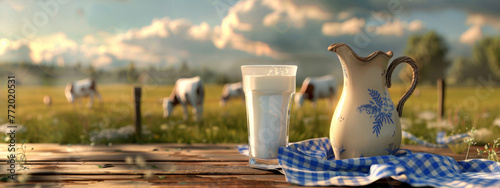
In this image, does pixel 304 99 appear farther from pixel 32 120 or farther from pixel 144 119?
pixel 32 120

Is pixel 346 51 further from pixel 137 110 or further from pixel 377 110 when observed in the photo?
pixel 137 110

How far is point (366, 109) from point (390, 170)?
0.22 meters

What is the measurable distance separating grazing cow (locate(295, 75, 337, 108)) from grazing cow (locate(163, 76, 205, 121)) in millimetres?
1450

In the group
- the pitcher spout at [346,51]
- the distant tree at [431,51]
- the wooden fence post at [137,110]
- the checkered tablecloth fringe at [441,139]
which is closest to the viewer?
the pitcher spout at [346,51]

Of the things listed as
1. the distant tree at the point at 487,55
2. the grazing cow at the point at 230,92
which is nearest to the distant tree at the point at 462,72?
the distant tree at the point at 487,55

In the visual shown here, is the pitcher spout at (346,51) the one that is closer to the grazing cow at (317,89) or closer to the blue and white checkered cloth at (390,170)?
the blue and white checkered cloth at (390,170)

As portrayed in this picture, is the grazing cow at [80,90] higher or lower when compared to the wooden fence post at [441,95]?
higher

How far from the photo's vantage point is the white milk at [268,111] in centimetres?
110

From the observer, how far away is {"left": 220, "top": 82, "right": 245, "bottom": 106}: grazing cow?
4059 mm

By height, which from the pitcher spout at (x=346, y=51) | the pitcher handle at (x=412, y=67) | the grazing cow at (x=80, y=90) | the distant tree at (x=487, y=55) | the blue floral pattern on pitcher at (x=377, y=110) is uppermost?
the distant tree at (x=487, y=55)

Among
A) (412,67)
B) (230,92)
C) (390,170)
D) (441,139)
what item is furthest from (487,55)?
(390,170)

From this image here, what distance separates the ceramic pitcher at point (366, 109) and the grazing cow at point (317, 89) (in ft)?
10.4

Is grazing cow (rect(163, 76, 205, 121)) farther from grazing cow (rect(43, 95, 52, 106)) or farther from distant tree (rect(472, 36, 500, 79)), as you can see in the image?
distant tree (rect(472, 36, 500, 79))

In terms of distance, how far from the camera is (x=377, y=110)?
1.08m
